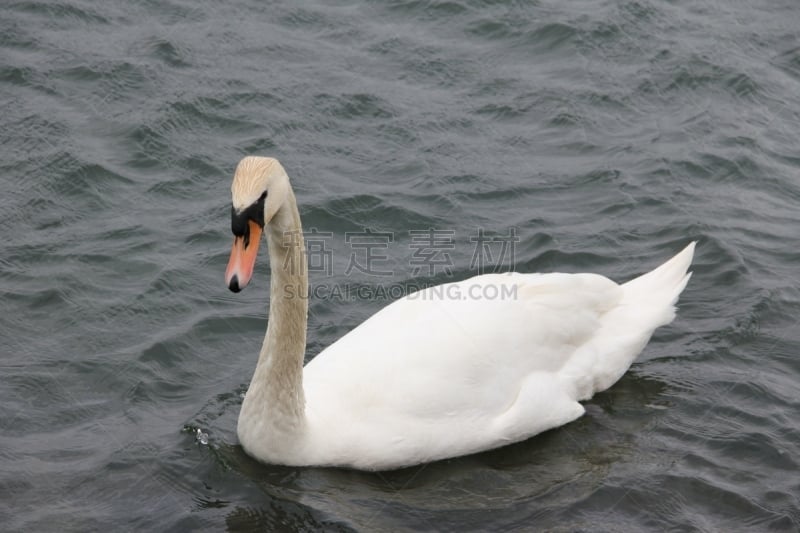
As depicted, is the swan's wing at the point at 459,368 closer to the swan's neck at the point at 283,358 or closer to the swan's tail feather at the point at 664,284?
the swan's neck at the point at 283,358

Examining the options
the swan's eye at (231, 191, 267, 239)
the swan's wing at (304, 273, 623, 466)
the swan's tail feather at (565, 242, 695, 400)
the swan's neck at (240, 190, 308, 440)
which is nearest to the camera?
the swan's eye at (231, 191, 267, 239)

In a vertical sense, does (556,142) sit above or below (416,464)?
above

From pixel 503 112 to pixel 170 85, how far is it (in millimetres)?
3919

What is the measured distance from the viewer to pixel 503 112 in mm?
14148

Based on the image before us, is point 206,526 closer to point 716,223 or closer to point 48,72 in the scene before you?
point 716,223

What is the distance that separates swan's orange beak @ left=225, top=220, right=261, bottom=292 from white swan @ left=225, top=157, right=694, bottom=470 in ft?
0.49

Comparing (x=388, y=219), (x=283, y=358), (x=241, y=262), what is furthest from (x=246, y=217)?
(x=388, y=219)

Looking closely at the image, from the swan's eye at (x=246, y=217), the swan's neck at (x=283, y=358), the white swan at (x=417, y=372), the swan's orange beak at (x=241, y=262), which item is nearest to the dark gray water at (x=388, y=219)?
the white swan at (x=417, y=372)

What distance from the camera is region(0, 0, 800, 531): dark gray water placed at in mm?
8250

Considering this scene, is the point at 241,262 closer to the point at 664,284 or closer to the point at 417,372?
the point at 417,372

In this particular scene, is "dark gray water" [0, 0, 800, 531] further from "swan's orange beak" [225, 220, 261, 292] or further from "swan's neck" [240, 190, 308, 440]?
"swan's orange beak" [225, 220, 261, 292]

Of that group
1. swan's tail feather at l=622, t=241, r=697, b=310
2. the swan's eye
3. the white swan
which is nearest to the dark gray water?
the white swan

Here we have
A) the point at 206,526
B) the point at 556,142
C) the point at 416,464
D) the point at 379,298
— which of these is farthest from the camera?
the point at 556,142

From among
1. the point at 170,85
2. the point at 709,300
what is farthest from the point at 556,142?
the point at 170,85
